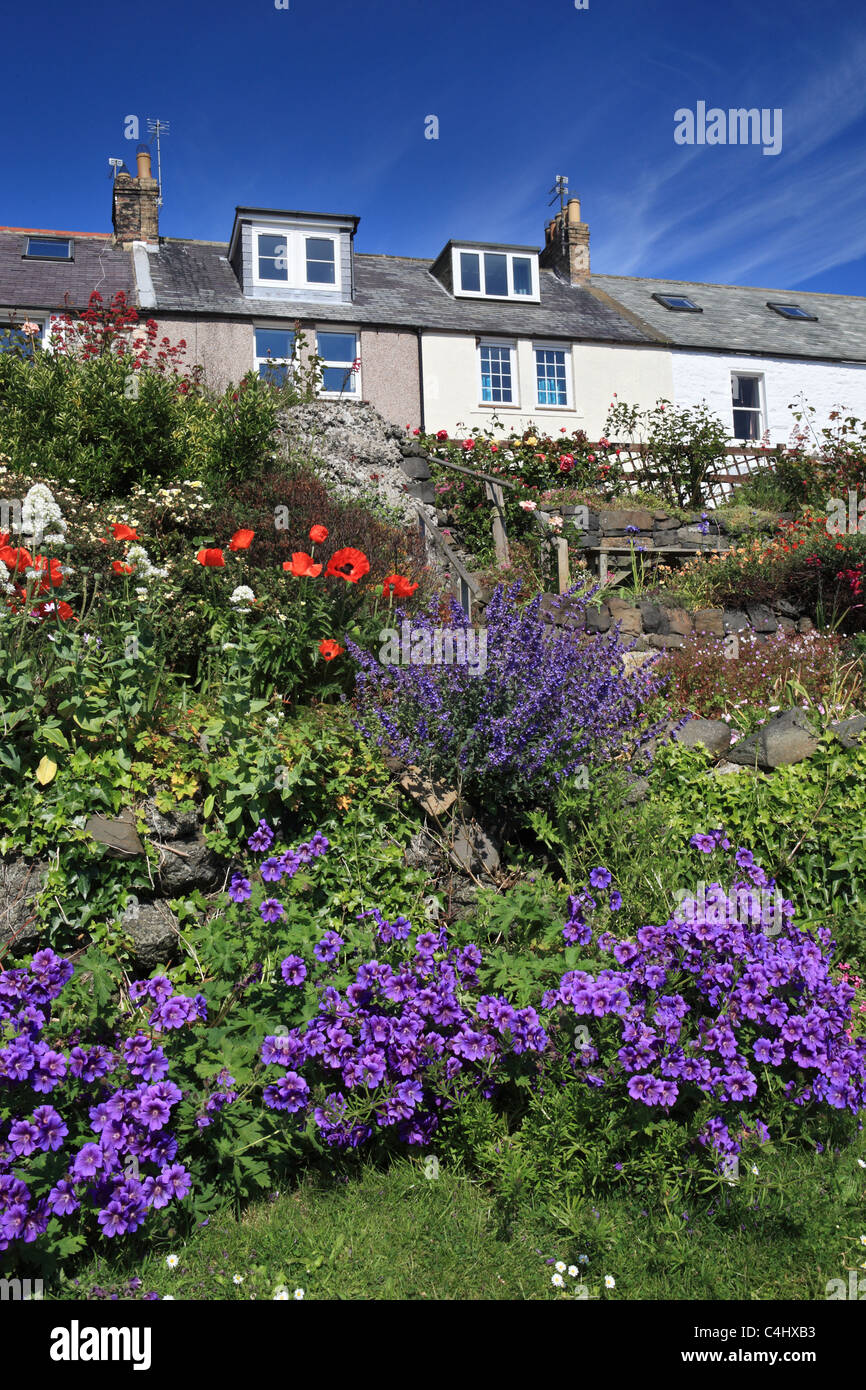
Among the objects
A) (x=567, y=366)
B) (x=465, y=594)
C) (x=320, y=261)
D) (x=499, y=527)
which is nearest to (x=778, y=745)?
(x=465, y=594)

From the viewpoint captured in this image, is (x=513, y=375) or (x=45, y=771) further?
(x=513, y=375)

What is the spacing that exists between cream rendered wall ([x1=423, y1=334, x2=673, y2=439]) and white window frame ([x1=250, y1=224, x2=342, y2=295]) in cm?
259

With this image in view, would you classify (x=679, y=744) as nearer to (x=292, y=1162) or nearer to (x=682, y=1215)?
(x=682, y=1215)

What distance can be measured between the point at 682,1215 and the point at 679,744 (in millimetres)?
2632

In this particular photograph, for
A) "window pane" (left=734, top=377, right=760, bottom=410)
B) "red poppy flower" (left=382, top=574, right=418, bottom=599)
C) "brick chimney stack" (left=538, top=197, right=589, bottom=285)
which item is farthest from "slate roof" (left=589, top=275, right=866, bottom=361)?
"red poppy flower" (left=382, top=574, right=418, bottom=599)

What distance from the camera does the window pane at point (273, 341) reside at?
17.3 metres

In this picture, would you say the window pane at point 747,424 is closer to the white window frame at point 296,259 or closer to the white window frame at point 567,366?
the white window frame at point 567,366

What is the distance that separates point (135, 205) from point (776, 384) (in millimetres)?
15380

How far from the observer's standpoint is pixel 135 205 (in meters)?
18.8

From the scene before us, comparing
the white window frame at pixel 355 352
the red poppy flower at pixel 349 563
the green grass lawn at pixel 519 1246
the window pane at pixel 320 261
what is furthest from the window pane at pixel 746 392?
the green grass lawn at pixel 519 1246

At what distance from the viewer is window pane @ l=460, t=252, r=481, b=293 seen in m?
19.8

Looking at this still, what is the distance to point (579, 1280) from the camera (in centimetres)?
239

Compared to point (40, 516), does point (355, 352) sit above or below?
above

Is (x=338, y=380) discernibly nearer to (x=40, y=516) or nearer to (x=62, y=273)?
(x=62, y=273)
